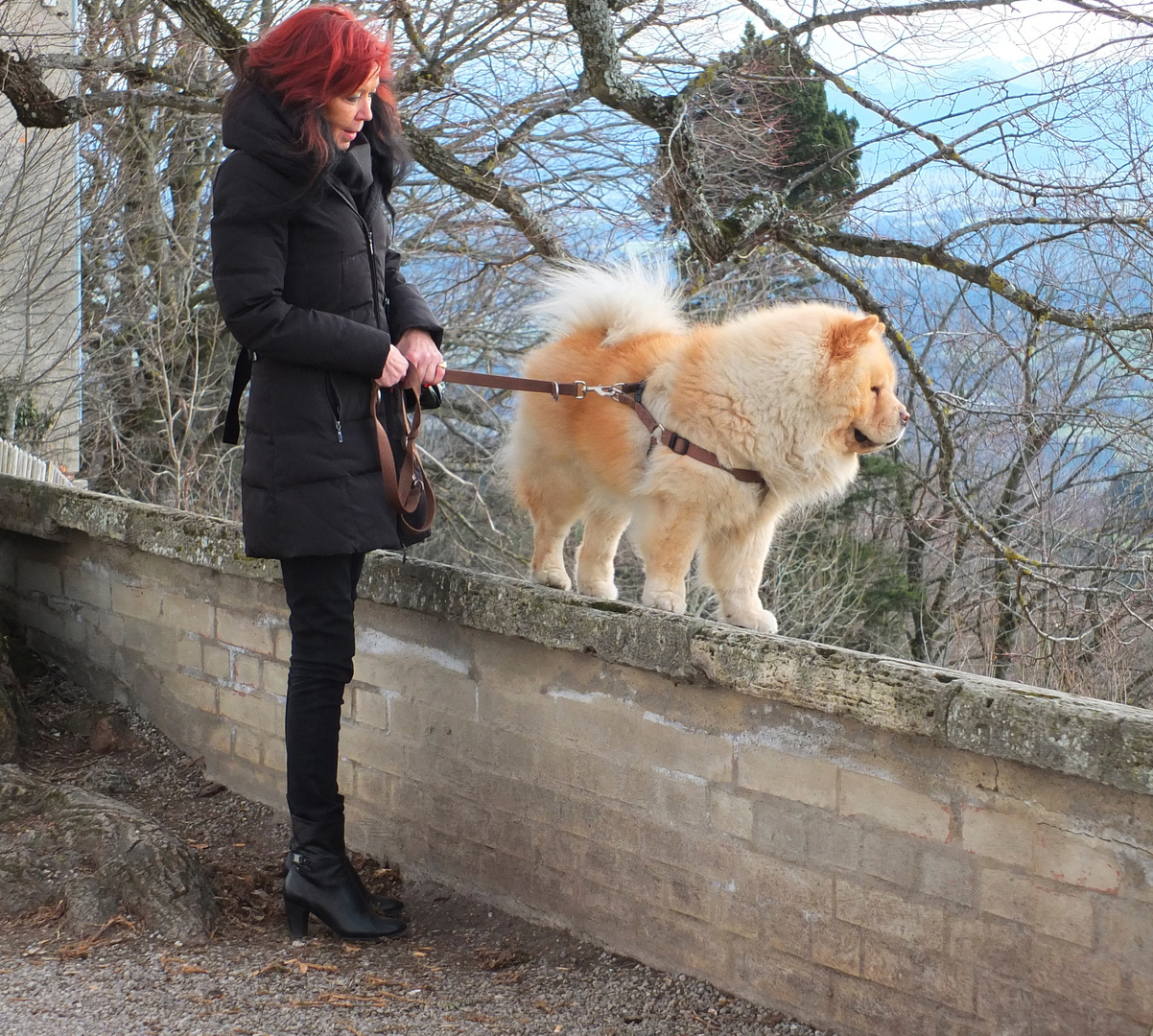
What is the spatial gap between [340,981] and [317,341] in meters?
1.69

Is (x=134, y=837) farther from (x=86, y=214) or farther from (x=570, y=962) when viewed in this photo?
(x=86, y=214)

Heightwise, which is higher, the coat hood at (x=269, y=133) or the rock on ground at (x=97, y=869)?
the coat hood at (x=269, y=133)

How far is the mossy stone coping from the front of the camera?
224 centimetres

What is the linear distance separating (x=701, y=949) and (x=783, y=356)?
182 cm

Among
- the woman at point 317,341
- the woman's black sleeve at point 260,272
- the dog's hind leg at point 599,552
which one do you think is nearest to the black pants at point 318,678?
the woman at point 317,341

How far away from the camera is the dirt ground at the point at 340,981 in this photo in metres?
2.72

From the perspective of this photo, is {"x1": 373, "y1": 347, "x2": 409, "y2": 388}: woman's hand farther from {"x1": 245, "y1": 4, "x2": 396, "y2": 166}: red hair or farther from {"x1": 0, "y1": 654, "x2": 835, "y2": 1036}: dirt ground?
{"x1": 0, "y1": 654, "x2": 835, "y2": 1036}: dirt ground

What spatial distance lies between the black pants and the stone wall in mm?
543

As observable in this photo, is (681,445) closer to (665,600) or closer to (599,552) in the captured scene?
(665,600)

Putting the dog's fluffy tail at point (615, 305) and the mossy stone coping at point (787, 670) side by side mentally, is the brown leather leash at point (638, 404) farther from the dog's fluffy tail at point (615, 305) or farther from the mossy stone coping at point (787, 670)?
the mossy stone coping at point (787, 670)

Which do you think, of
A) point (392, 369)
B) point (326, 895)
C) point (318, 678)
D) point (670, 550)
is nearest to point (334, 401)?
point (392, 369)

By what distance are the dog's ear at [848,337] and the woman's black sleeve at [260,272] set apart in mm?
1609

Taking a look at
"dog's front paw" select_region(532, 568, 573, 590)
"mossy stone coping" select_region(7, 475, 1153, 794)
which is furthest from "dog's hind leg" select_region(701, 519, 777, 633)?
"mossy stone coping" select_region(7, 475, 1153, 794)

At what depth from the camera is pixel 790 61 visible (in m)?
6.81
